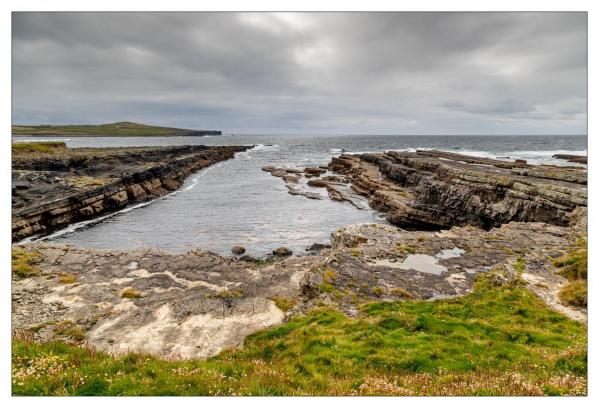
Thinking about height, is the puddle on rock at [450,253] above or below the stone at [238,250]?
above

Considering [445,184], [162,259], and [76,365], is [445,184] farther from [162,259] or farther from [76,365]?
[76,365]

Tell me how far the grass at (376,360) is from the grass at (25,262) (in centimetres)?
1556

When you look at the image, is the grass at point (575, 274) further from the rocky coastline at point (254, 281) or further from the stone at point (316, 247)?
the stone at point (316, 247)

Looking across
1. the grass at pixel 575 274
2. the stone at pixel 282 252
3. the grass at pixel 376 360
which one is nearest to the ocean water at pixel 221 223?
the stone at pixel 282 252

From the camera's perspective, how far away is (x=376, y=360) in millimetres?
10109

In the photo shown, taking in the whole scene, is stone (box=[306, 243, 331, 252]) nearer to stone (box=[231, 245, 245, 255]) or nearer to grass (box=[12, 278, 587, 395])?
stone (box=[231, 245, 245, 255])

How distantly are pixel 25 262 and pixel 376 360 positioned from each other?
25825 mm

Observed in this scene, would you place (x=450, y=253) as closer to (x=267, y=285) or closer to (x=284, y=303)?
(x=284, y=303)

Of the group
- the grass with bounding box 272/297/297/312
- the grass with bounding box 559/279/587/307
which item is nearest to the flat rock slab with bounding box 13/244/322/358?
the grass with bounding box 272/297/297/312

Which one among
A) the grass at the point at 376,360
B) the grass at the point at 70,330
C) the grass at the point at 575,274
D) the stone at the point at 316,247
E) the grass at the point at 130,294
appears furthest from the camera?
the stone at the point at 316,247

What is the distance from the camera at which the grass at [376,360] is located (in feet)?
23.6

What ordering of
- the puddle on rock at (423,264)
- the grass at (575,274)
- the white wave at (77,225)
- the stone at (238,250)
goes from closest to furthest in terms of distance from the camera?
the grass at (575,274) < the puddle on rock at (423,264) < the stone at (238,250) < the white wave at (77,225)

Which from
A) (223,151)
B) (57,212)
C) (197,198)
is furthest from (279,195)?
(223,151)

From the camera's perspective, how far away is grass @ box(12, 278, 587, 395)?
7.20 metres
